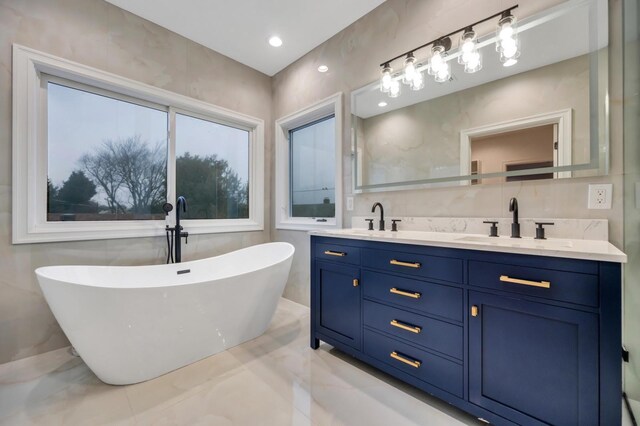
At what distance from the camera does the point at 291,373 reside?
1750 mm

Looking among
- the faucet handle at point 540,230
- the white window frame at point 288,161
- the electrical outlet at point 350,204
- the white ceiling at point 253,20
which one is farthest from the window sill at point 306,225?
the white ceiling at point 253,20

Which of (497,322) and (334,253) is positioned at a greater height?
(334,253)

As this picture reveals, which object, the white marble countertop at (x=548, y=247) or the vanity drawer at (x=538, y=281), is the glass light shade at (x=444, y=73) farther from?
the vanity drawer at (x=538, y=281)

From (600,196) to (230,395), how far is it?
2.24m

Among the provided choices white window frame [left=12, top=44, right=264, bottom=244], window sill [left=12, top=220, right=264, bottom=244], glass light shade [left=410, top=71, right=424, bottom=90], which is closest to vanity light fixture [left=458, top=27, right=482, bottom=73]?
glass light shade [left=410, top=71, right=424, bottom=90]

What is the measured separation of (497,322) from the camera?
1.20m

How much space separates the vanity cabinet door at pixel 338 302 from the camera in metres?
1.77

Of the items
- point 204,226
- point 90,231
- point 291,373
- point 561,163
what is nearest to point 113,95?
point 90,231

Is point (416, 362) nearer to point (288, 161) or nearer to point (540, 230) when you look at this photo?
point (540, 230)

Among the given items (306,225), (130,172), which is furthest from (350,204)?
(130,172)

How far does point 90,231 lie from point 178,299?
1.16 metres

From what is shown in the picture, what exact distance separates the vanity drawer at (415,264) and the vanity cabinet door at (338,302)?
6.1 inches

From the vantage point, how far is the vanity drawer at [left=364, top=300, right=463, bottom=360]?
4.37ft

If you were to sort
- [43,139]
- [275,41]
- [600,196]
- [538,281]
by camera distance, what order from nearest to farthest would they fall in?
[538,281]
[600,196]
[43,139]
[275,41]
